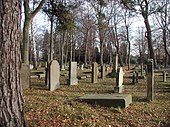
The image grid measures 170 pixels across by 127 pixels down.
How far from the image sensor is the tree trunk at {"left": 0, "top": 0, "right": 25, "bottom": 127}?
425 centimetres

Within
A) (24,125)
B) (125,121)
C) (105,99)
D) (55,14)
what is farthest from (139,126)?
(55,14)

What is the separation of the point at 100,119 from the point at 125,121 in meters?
0.70

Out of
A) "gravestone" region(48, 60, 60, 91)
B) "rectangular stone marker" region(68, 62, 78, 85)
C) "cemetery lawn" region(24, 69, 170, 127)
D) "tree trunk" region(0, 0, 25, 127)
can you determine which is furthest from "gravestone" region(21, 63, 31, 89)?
"tree trunk" region(0, 0, 25, 127)

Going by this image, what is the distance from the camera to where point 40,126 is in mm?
6188

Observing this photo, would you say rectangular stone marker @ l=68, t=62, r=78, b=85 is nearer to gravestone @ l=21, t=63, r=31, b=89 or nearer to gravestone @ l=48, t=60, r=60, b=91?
gravestone @ l=48, t=60, r=60, b=91

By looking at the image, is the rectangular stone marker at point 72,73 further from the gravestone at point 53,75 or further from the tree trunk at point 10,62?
the tree trunk at point 10,62

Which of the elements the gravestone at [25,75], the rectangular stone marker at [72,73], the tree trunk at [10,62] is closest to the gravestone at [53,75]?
the gravestone at [25,75]

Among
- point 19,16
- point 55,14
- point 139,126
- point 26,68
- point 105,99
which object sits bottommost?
point 139,126

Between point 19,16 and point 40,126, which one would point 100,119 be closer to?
point 40,126

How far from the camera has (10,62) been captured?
14.2 feet

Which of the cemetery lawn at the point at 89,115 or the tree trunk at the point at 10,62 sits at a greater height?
the tree trunk at the point at 10,62

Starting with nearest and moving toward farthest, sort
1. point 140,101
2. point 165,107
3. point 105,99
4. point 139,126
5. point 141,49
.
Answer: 1. point 139,126
2. point 105,99
3. point 165,107
4. point 140,101
5. point 141,49

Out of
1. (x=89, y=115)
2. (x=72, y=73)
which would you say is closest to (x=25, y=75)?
(x=72, y=73)

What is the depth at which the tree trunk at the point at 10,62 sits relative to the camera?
4246mm
